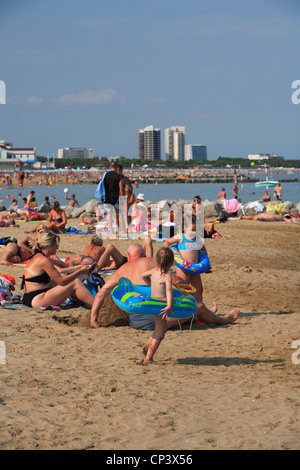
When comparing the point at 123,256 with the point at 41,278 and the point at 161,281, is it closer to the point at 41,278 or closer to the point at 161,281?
the point at 41,278

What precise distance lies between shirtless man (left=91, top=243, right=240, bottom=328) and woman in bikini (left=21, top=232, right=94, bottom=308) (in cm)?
55

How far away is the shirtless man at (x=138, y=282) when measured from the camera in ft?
19.7

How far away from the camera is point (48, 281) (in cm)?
706

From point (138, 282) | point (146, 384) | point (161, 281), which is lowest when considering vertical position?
point (146, 384)

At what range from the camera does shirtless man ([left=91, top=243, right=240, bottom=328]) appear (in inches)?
237

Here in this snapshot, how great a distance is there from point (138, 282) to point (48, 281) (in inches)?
62.2

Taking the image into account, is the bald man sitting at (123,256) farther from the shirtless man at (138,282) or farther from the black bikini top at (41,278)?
the black bikini top at (41,278)

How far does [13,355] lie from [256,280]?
554 cm

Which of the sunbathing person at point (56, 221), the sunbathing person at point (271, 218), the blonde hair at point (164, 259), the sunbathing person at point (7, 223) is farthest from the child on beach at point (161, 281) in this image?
the sunbathing person at point (271, 218)

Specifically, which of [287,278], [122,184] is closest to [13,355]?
[287,278]

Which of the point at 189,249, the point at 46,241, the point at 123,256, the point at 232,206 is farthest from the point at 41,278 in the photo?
the point at 232,206

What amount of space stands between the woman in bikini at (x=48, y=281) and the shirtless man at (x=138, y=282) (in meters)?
0.55

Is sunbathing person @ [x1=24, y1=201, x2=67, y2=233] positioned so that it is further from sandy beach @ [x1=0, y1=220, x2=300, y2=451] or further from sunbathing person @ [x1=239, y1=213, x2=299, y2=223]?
sunbathing person @ [x1=239, y1=213, x2=299, y2=223]
